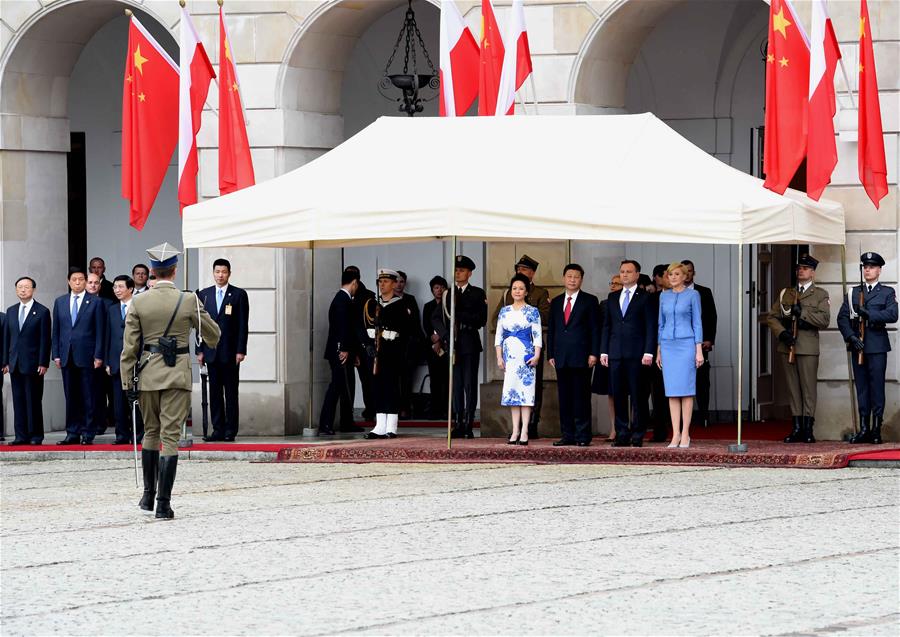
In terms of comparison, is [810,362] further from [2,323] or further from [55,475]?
[2,323]

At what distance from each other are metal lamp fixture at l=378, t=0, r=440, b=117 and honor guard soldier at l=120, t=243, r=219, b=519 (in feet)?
23.3

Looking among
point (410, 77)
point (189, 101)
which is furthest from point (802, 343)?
point (189, 101)

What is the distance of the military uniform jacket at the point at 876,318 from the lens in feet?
52.0

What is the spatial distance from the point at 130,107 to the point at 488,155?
4036 millimetres

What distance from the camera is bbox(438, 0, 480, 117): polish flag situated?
56.2 feet

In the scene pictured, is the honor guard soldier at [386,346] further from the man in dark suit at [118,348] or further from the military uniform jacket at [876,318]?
the military uniform jacket at [876,318]

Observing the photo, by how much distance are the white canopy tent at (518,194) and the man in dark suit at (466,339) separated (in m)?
1.53

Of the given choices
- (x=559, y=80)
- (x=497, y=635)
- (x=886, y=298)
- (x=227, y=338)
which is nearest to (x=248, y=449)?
(x=227, y=338)

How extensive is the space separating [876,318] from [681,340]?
1.98 m

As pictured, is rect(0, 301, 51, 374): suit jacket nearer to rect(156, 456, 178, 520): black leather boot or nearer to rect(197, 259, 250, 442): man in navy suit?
rect(197, 259, 250, 442): man in navy suit

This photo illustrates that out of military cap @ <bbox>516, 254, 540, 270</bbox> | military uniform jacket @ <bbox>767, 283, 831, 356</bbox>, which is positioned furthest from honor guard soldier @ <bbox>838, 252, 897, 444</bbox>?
military cap @ <bbox>516, 254, 540, 270</bbox>

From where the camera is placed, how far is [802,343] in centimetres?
1633

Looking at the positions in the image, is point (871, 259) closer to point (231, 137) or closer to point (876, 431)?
point (876, 431)

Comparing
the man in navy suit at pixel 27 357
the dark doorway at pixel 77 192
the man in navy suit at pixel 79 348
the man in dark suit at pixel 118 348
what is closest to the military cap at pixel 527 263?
the man in dark suit at pixel 118 348
